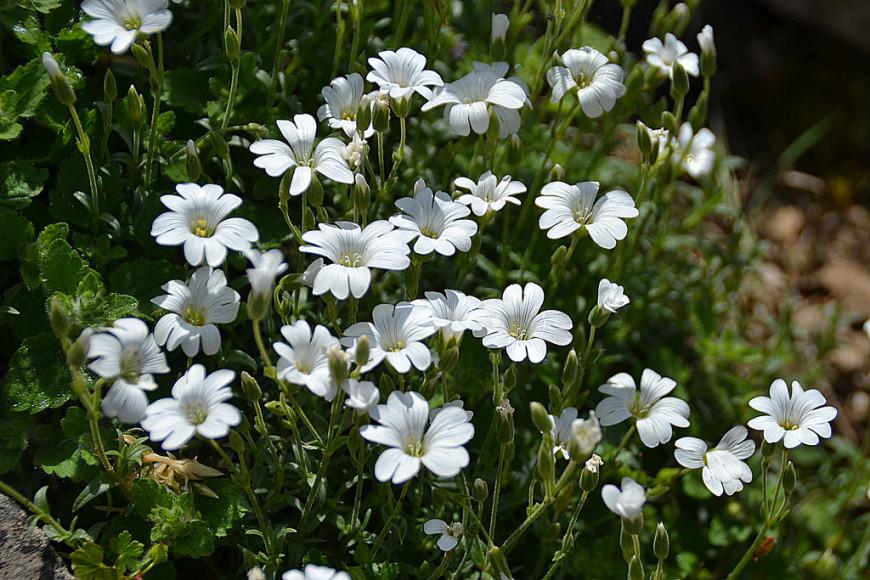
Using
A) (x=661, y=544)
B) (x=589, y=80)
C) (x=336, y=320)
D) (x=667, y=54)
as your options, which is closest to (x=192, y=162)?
(x=336, y=320)

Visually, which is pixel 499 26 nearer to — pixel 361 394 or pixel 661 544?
pixel 361 394

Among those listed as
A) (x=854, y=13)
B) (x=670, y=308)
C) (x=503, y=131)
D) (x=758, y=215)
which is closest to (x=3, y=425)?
(x=503, y=131)

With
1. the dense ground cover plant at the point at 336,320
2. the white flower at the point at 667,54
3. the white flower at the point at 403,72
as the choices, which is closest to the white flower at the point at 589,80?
the dense ground cover plant at the point at 336,320

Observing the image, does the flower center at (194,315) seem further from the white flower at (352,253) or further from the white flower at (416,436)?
the white flower at (416,436)

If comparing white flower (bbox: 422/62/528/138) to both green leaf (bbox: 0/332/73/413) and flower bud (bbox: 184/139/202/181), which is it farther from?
green leaf (bbox: 0/332/73/413)

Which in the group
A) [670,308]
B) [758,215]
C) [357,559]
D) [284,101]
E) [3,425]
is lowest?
[758,215]

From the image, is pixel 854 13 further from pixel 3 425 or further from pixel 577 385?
pixel 3 425
